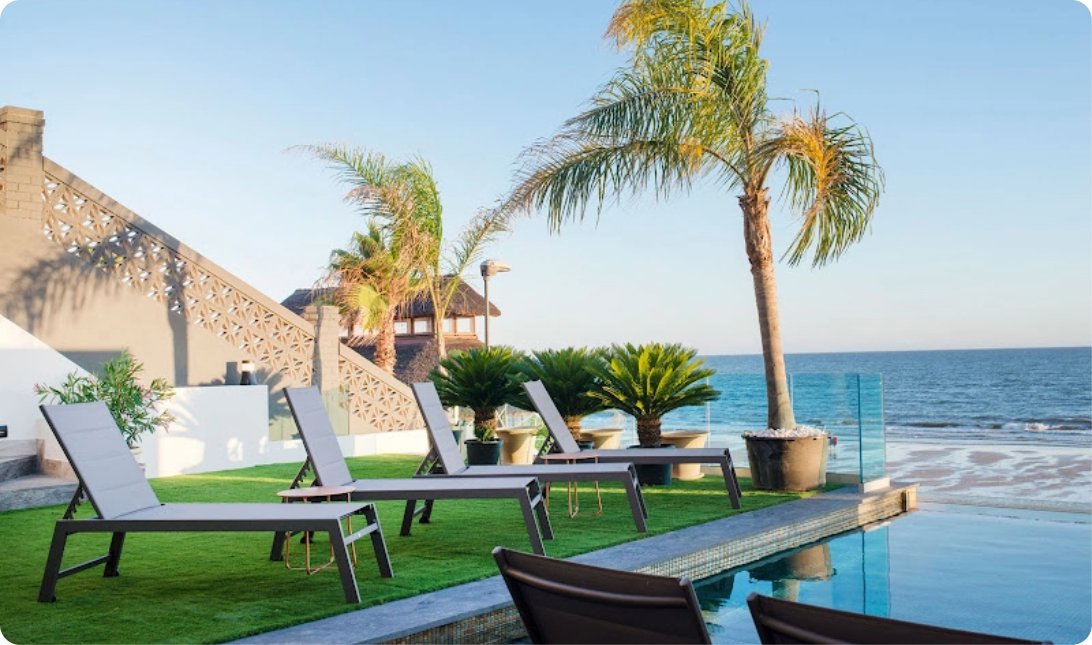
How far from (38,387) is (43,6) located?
7.35 m

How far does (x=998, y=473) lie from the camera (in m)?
14.1

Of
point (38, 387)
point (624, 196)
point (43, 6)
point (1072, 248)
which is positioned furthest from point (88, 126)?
point (1072, 248)

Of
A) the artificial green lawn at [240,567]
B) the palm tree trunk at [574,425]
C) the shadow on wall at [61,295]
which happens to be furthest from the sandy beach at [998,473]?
the shadow on wall at [61,295]

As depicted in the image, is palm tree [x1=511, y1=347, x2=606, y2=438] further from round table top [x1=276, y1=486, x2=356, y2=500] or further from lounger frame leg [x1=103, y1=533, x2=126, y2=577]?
lounger frame leg [x1=103, y1=533, x2=126, y2=577]

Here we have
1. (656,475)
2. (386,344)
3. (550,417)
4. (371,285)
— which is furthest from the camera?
(371,285)

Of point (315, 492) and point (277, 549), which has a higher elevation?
point (315, 492)

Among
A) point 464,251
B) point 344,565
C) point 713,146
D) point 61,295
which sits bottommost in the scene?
point 344,565

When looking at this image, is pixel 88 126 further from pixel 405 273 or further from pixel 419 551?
pixel 419 551

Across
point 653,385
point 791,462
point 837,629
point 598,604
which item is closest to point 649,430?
point 653,385

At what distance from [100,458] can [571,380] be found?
6.87 metres

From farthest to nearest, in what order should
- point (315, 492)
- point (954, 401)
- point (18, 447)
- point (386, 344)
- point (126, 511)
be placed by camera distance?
point (954, 401)
point (386, 344)
point (18, 447)
point (315, 492)
point (126, 511)

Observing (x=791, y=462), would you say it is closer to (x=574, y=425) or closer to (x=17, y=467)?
(x=574, y=425)

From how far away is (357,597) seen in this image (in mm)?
5156

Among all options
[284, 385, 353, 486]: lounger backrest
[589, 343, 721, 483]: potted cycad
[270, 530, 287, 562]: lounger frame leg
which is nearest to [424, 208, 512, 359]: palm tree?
[589, 343, 721, 483]: potted cycad
